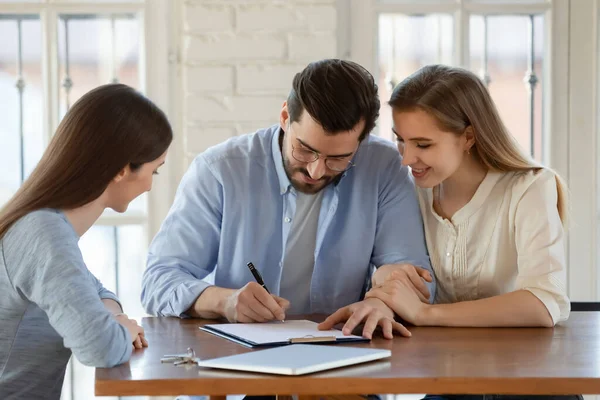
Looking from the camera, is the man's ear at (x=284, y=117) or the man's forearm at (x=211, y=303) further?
the man's ear at (x=284, y=117)

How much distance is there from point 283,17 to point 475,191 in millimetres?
1048

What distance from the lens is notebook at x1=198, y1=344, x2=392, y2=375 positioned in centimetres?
143

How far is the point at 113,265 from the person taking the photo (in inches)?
123

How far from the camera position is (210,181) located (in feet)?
7.37

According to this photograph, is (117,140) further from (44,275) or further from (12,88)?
(12,88)

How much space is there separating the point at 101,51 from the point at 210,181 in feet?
3.50

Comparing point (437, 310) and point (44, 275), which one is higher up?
point (44, 275)

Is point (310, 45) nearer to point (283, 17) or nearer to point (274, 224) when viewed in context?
point (283, 17)

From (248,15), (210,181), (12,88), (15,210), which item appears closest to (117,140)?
(15,210)

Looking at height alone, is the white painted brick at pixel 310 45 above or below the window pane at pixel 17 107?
Result: above

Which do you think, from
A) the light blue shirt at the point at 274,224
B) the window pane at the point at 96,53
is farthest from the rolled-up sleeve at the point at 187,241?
the window pane at the point at 96,53

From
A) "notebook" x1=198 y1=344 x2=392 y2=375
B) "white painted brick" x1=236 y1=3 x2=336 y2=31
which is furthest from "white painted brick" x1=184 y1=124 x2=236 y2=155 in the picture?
"notebook" x1=198 y1=344 x2=392 y2=375

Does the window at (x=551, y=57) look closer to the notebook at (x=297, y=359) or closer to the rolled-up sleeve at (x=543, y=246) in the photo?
the rolled-up sleeve at (x=543, y=246)

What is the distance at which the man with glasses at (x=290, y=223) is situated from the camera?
218 cm
